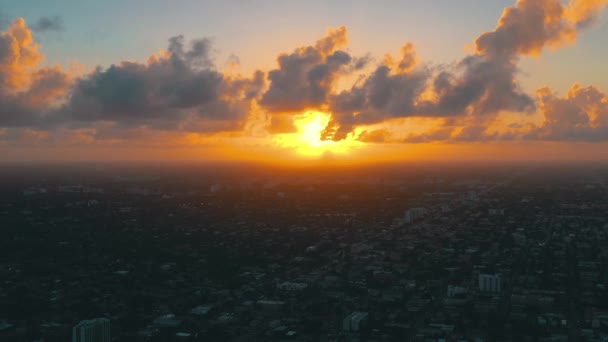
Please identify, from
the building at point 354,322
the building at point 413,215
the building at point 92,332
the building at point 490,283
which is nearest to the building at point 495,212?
the building at point 413,215

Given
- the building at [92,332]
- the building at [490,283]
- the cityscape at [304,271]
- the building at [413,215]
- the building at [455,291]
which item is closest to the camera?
the building at [92,332]

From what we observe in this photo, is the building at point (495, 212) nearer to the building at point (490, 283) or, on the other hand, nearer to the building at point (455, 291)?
the building at point (490, 283)

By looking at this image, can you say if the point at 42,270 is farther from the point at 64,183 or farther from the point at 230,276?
the point at 64,183

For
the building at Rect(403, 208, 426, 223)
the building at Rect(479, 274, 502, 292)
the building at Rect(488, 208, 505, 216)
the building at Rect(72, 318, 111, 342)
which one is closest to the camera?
the building at Rect(72, 318, 111, 342)

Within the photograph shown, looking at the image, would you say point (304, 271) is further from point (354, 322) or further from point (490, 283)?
point (354, 322)

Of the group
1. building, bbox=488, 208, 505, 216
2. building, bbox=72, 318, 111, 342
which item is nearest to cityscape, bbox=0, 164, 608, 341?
building, bbox=72, 318, 111, 342

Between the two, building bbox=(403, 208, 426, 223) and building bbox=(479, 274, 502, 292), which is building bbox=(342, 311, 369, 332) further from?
building bbox=(403, 208, 426, 223)
